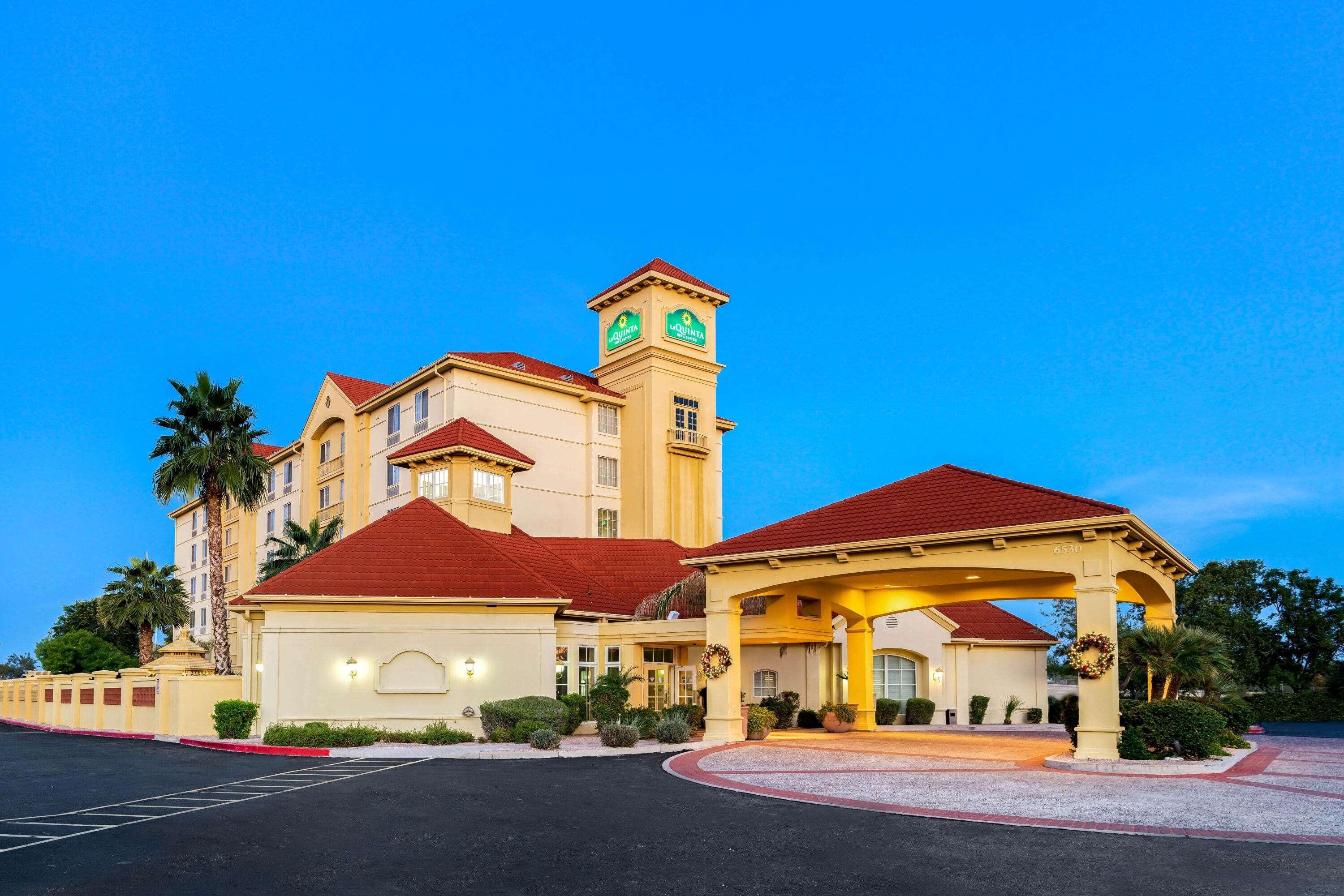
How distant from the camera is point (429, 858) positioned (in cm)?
1048

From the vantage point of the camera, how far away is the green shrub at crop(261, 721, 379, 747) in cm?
2414

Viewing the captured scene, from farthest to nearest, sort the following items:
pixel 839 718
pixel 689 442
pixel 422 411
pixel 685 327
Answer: pixel 685 327 → pixel 689 442 → pixel 422 411 → pixel 839 718

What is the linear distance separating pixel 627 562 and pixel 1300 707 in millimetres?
31868

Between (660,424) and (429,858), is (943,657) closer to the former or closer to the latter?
(660,424)

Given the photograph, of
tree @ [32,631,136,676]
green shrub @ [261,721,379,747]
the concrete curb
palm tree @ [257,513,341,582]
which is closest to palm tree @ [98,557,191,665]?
tree @ [32,631,136,676]

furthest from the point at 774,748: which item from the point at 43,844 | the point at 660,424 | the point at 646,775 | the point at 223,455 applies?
the point at 660,424

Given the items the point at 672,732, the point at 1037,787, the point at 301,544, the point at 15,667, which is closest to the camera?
the point at 1037,787

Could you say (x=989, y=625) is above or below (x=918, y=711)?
above

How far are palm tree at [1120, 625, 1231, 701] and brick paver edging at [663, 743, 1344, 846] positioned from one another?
8692 mm

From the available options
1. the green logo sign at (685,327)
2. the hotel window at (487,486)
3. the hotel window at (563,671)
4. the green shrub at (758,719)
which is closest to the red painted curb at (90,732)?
the hotel window at (563,671)

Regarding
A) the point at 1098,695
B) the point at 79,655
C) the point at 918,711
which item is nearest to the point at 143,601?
the point at 79,655

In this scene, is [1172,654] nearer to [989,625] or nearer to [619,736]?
[619,736]

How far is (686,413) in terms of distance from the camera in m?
51.6

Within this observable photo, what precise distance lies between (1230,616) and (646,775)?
147 feet
